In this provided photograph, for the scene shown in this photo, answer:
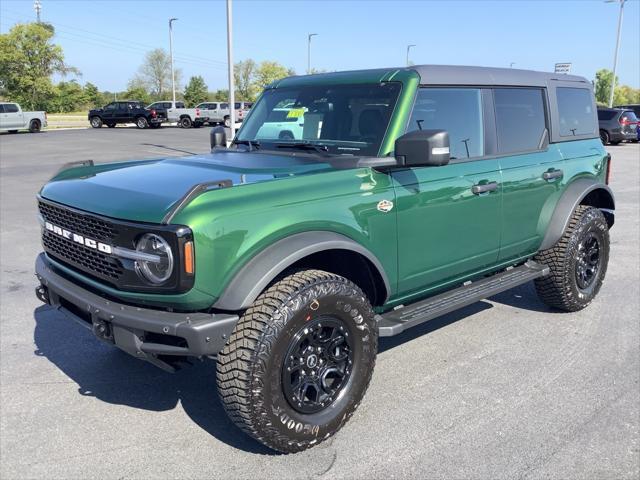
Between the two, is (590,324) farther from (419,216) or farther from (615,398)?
(419,216)

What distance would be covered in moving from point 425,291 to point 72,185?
2331 mm

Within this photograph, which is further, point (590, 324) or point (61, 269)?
point (590, 324)

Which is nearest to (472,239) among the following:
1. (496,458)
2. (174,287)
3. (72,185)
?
(496,458)

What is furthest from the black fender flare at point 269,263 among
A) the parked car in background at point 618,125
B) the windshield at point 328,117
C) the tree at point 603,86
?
the tree at point 603,86

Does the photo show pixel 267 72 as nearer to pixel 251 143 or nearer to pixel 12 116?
pixel 12 116

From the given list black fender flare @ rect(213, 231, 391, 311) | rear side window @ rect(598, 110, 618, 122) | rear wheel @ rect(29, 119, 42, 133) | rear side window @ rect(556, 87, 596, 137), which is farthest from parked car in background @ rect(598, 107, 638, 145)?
rear wheel @ rect(29, 119, 42, 133)

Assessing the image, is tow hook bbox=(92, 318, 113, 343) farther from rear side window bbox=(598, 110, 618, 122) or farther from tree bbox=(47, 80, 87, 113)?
tree bbox=(47, 80, 87, 113)

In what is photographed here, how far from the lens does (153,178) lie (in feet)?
11.1

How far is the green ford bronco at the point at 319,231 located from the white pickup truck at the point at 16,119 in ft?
103

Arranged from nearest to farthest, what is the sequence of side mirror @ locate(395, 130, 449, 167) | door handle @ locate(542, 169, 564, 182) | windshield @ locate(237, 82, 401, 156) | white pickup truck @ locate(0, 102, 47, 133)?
1. side mirror @ locate(395, 130, 449, 167)
2. windshield @ locate(237, 82, 401, 156)
3. door handle @ locate(542, 169, 564, 182)
4. white pickup truck @ locate(0, 102, 47, 133)

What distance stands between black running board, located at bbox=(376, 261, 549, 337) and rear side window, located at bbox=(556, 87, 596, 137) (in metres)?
1.28

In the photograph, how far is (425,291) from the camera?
3980 mm

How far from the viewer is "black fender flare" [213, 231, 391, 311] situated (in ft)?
9.25

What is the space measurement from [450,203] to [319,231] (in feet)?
3.74
